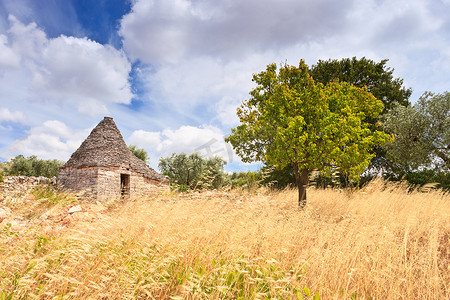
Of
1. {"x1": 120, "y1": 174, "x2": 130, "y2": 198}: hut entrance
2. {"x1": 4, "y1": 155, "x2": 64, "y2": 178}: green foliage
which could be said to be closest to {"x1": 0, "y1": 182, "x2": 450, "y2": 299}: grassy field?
{"x1": 120, "y1": 174, "x2": 130, "y2": 198}: hut entrance

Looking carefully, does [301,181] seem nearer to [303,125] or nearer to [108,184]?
[303,125]

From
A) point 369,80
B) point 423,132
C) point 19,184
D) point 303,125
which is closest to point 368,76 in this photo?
point 369,80

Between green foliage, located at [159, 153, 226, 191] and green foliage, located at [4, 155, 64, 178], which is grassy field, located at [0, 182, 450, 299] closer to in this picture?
green foliage, located at [159, 153, 226, 191]

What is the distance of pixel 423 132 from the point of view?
16.3 metres

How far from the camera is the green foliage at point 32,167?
3319 cm

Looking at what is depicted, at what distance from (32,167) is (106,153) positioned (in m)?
25.7

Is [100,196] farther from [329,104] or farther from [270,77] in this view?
[329,104]

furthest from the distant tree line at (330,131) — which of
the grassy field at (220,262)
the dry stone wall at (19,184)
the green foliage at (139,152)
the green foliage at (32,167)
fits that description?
the green foliage at (32,167)

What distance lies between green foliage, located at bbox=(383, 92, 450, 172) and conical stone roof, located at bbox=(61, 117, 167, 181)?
16711 mm

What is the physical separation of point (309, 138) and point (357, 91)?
12.0ft

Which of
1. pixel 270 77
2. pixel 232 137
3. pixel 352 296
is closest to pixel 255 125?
pixel 232 137

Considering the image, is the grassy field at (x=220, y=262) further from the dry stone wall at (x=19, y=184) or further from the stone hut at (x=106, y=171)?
the dry stone wall at (x=19, y=184)

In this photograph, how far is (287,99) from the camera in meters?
10.3

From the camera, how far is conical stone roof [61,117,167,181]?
16.2 meters
